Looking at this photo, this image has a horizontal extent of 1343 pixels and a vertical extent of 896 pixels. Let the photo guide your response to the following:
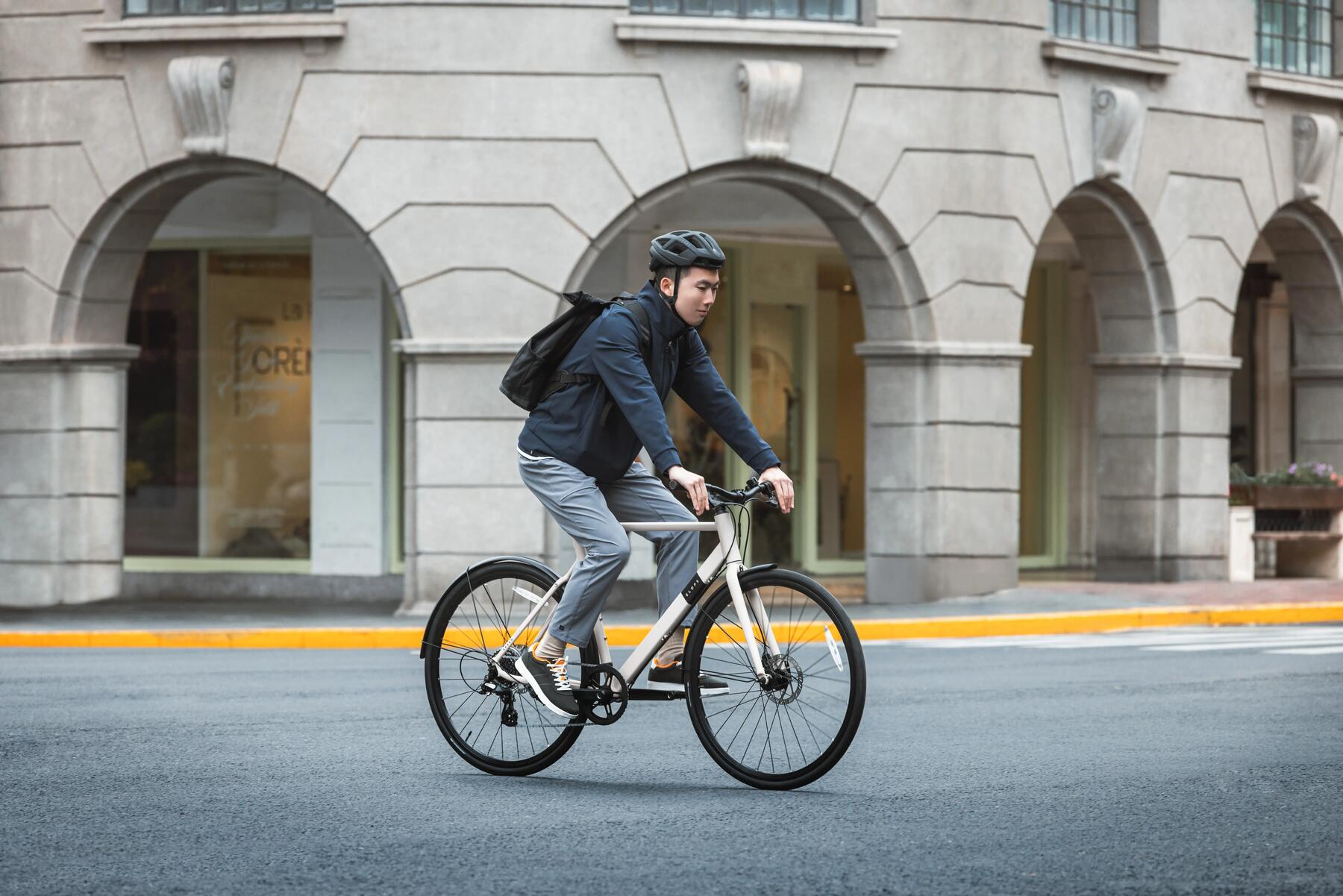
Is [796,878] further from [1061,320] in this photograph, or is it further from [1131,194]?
[1061,320]

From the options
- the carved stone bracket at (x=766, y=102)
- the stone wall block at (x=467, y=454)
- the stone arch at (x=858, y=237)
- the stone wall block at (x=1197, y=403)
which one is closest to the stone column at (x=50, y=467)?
the stone wall block at (x=467, y=454)

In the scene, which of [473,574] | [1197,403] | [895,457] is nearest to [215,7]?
[895,457]

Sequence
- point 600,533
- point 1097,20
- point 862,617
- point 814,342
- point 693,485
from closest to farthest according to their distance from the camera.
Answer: point 693,485
point 600,533
point 862,617
point 1097,20
point 814,342

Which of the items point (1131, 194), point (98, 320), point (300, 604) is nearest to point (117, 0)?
point (98, 320)

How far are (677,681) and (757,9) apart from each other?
10.6m

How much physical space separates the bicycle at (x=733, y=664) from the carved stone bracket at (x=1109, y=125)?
11.2 meters

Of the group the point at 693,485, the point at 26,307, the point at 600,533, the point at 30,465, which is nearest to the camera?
the point at 693,485

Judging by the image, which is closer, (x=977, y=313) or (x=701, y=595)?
(x=701, y=595)

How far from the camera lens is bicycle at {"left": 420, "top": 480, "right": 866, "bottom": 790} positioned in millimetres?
6543

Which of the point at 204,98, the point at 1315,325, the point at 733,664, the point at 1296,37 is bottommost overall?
the point at 733,664

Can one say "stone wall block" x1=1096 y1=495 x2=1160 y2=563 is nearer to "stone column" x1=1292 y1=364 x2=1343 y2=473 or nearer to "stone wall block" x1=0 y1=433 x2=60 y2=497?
"stone column" x1=1292 y1=364 x2=1343 y2=473

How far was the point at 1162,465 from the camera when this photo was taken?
18.3 metres

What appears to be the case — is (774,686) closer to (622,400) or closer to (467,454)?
(622,400)

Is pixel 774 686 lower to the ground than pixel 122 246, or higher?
lower
